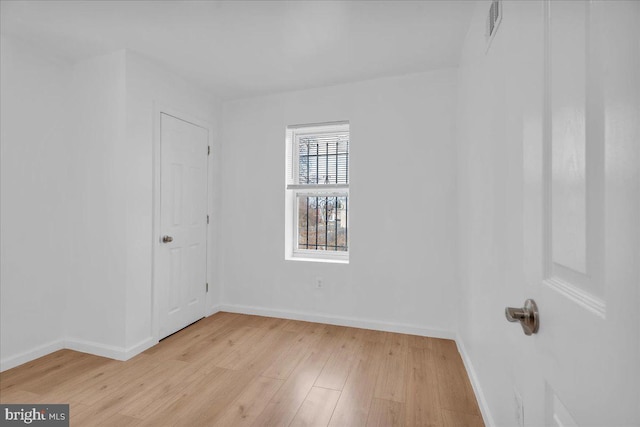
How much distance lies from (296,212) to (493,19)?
2.50 m

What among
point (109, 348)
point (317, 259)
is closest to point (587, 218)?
point (317, 259)

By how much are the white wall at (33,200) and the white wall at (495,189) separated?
313 centimetres

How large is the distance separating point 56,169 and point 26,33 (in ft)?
3.24

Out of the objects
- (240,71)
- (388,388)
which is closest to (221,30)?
(240,71)

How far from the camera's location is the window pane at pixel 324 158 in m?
3.38

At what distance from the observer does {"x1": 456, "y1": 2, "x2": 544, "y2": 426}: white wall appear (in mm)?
888

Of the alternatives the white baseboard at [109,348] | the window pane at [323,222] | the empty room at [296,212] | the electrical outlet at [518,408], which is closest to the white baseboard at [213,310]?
the empty room at [296,212]

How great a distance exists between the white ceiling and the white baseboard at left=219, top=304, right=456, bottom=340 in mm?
2374

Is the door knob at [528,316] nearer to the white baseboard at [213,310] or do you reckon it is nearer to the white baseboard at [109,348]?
the white baseboard at [109,348]

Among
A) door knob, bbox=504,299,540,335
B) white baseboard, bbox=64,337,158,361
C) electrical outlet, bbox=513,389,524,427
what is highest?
door knob, bbox=504,299,540,335

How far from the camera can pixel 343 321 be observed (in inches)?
124

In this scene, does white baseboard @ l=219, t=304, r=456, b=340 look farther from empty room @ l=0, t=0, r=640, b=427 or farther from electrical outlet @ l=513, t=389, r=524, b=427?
electrical outlet @ l=513, t=389, r=524, b=427

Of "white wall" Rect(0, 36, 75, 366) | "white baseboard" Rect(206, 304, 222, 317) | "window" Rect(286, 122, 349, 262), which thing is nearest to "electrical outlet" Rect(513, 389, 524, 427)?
"window" Rect(286, 122, 349, 262)

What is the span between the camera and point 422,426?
67.0 inches
